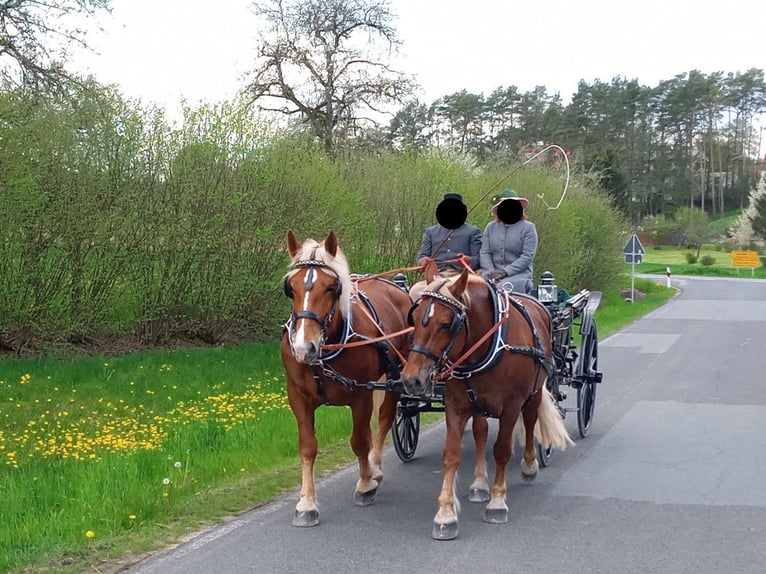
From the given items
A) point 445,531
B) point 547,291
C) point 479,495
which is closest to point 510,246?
point 547,291

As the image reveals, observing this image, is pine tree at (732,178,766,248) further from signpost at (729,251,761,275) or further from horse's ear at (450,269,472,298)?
horse's ear at (450,269,472,298)

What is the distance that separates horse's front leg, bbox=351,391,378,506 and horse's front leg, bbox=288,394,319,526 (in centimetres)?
33

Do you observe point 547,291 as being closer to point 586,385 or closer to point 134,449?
point 586,385

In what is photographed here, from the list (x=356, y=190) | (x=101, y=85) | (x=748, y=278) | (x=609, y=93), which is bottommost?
(x=748, y=278)

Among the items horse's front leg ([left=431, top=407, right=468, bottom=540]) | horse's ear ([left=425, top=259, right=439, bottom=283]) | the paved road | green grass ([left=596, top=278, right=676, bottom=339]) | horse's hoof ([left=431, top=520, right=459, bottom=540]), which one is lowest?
green grass ([left=596, top=278, right=676, bottom=339])

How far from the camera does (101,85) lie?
44.4 ft

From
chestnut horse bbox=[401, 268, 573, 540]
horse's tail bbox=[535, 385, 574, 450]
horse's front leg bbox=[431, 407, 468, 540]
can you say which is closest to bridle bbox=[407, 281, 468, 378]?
chestnut horse bbox=[401, 268, 573, 540]

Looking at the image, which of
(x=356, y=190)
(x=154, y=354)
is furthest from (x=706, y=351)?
(x=154, y=354)

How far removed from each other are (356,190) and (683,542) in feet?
40.7

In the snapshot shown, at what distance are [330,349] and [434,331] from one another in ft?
2.70

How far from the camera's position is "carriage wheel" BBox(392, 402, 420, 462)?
7.48 meters

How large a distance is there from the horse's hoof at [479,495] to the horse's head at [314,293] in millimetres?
1707

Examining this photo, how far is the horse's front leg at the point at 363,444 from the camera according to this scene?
602 cm

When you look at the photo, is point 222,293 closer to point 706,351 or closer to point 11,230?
point 11,230
